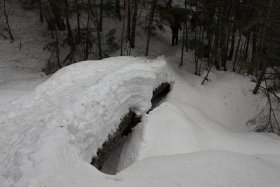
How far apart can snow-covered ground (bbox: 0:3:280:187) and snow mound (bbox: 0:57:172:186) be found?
0.02 metres

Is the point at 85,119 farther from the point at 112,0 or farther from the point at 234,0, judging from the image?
the point at 112,0

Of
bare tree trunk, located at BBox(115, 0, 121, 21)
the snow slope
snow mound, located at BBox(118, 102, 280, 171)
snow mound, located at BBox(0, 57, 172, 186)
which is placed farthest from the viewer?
bare tree trunk, located at BBox(115, 0, 121, 21)

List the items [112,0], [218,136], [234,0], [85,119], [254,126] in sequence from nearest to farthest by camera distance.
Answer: [85,119] < [218,136] < [254,126] < [234,0] < [112,0]

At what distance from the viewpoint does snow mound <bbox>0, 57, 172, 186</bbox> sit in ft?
18.1

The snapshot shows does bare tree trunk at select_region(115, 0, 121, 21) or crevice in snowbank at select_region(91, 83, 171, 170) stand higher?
bare tree trunk at select_region(115, 0, 121, 21)

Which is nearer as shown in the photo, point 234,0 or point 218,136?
point 218,136

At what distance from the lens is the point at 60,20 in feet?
62.1

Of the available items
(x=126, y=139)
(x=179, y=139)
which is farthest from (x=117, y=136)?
(x=179, y=139)

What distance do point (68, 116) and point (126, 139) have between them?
8.56 ft

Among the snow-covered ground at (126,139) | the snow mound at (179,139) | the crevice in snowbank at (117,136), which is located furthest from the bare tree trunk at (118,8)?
the snow mound at (179,139)

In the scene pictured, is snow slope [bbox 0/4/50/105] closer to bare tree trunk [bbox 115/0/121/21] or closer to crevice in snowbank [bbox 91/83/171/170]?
bare tree trunk [bbox 115/0/121/21]

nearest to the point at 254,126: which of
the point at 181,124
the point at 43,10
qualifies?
the point at 181,124

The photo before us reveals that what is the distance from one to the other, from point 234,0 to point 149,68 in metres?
7.05

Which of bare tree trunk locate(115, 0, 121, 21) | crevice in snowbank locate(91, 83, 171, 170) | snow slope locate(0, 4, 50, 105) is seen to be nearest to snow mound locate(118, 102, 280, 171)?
crevice in snowbank locate(91, 83, 171, 170)
